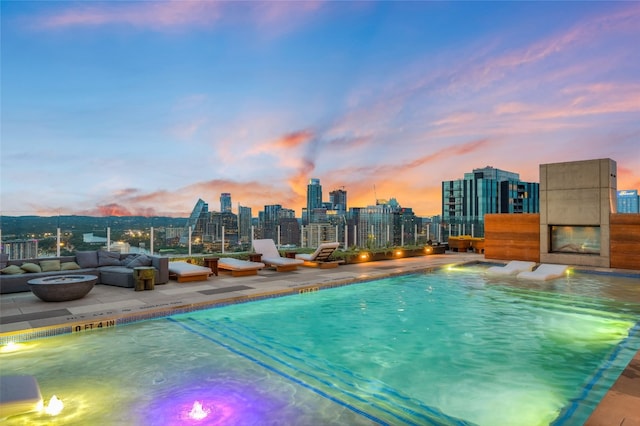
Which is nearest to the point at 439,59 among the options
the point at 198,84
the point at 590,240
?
the point at 590,240

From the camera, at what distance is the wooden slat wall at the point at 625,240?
394 inches

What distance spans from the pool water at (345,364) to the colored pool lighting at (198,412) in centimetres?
2

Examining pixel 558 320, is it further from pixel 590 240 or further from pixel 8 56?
pixel 8 56

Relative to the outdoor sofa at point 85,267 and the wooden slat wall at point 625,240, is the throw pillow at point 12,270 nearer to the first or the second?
the outdoor sofa at point 85,267

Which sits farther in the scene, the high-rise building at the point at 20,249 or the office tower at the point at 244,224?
the office tower at the point at 244,224

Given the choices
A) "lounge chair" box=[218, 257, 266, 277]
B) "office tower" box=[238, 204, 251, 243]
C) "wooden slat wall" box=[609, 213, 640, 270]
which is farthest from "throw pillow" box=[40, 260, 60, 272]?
"wooden slat wall" box=[609, 213, 640, 270]

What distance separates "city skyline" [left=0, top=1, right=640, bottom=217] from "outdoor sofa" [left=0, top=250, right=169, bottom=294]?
1749 mm

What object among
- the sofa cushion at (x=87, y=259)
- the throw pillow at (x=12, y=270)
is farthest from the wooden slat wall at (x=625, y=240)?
the throw pillow at (x=12, y=270)

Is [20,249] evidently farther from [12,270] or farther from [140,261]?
[140,261]

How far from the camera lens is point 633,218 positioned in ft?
32.7

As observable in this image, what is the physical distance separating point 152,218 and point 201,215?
5.41 ft

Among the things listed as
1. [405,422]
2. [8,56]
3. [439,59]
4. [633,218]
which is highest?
[439,59]

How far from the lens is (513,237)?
Answer: 40.3 feet

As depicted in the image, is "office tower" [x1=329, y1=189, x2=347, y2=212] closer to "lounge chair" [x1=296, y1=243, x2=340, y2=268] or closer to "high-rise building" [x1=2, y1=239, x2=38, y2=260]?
"lounge chair" [x1=296, y1=243, x2=340, y2=268]
